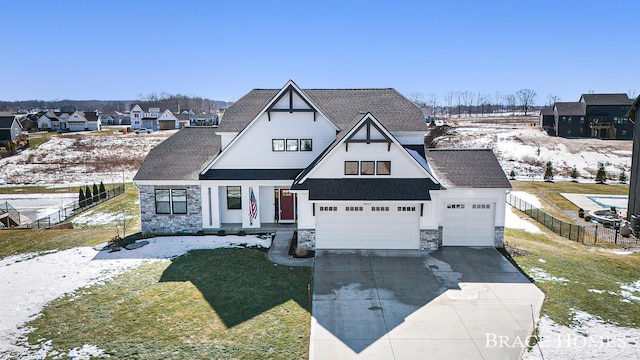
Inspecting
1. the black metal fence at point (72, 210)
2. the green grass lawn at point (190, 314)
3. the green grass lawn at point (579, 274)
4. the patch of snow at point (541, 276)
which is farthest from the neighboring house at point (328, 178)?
the black metal fence at point (72, 210)

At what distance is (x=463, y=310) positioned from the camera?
563 inches

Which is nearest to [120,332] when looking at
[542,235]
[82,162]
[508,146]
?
[542,235]

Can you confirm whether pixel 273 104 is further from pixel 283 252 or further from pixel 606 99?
pixel 606 99

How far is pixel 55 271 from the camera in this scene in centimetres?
1778

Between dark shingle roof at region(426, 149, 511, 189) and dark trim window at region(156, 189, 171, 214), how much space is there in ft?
47.6

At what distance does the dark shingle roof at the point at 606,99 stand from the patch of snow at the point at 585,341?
79.4 m

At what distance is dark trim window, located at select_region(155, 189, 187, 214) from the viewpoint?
23508 millimetres

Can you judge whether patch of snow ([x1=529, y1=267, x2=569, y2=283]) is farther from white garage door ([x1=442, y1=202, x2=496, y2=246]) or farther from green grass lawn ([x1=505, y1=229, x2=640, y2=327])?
white garage door ([x1=442, y1=202, x2=496, y2=246])

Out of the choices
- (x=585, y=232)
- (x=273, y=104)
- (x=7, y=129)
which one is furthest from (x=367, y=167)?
(x=7, y=129)

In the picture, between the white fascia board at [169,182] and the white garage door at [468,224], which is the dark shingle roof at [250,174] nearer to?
the white fascia board at [169,182]

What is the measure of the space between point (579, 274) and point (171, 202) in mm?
20173

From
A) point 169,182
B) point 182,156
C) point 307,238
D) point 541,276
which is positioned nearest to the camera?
point 541,276

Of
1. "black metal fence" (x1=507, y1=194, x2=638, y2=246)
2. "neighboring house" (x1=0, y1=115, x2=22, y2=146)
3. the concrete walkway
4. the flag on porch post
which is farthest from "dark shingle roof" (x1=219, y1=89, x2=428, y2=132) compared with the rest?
"neighboring house" (x1=0, y1=115, x2=22, y2=146)

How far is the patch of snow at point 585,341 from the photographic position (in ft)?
37.8
